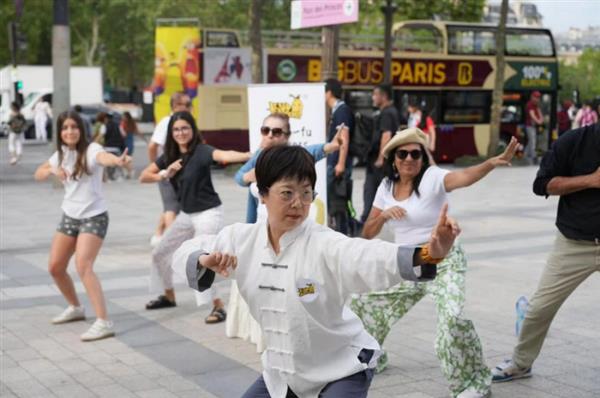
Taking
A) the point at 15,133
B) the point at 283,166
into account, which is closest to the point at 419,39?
the point at 15,133

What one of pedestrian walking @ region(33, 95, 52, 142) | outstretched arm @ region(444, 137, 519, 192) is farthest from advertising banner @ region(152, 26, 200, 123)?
outstretched arm @ region(444, 137, 519, 192)

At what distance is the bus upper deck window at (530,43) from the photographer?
2742 centimetres

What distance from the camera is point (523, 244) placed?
1148 centimetres

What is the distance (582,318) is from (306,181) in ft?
15.8

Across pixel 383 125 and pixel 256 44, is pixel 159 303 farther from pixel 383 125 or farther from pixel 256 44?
pixel 256 44

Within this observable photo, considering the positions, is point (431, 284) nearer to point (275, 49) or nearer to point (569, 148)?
point (569, 148)

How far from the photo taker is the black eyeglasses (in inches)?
218

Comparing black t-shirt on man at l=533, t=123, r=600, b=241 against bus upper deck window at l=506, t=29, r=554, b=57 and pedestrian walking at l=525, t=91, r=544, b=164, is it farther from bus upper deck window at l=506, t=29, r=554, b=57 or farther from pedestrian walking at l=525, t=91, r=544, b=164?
bus upper deck window at l=506, t=29, r=554, b=57

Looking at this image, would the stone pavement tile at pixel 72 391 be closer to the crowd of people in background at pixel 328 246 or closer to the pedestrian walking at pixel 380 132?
the crowd of people in background at pixel 328 246

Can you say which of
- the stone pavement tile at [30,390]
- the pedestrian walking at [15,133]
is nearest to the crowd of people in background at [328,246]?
the stone pavement tile at [30,390]

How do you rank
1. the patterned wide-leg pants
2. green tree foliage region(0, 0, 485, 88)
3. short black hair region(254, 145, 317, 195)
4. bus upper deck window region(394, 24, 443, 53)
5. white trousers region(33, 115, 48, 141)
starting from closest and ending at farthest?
short black hair region(254, 145, 317, 195) < the patterned wide-leg pants < bus upper deck window region(394, 24, 443, 53) < white trousers region(33, 115, 48, 141) < green tree foliage region(0, 0, 485, 88)

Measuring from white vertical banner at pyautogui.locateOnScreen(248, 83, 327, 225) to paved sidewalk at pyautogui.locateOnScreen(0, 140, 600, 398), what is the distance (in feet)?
4.97

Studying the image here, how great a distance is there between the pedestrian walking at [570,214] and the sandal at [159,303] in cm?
354

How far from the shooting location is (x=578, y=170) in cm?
529
